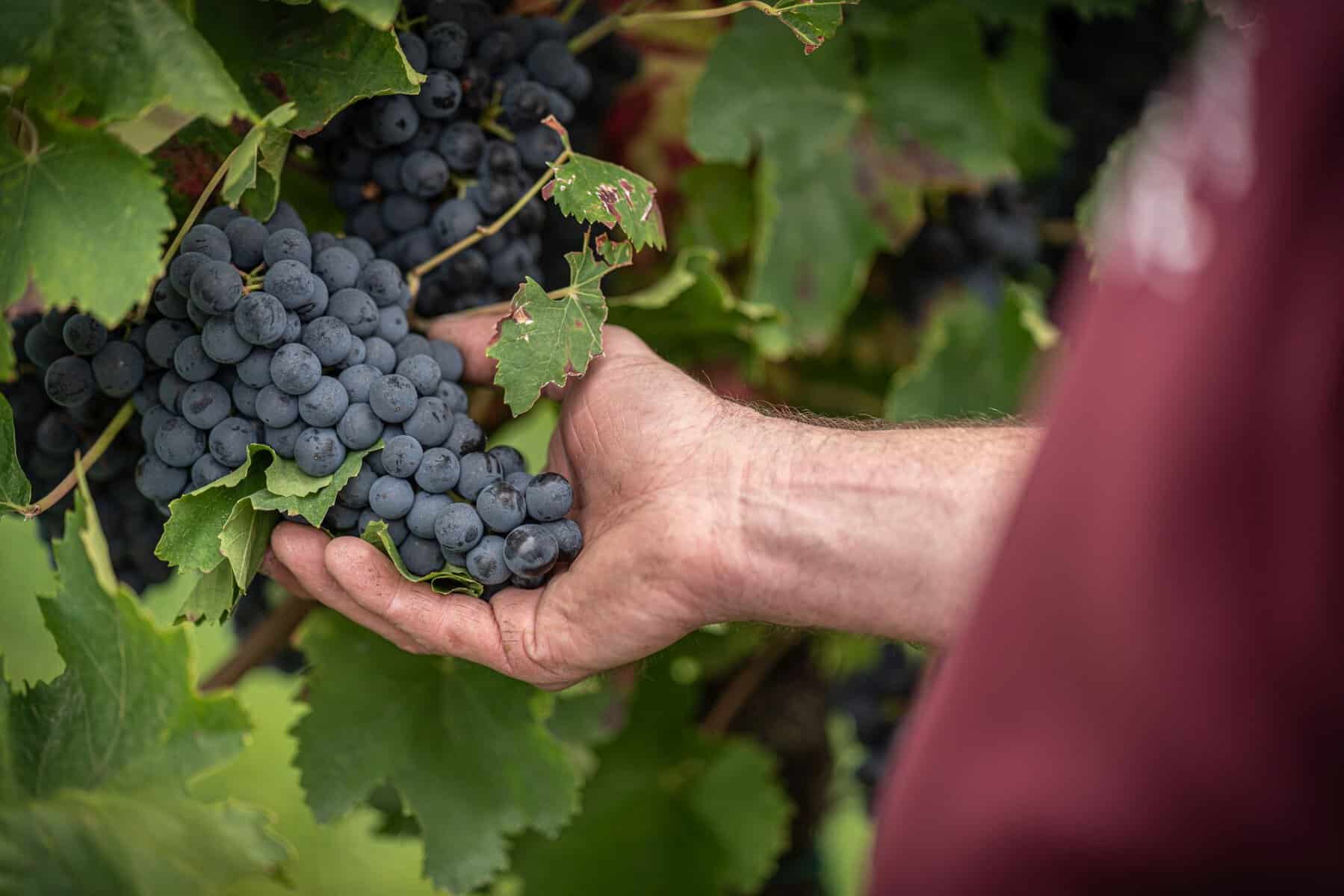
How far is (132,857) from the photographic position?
66cm

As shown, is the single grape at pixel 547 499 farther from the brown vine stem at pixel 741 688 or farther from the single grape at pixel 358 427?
the brown vine stem at pixel 741 688

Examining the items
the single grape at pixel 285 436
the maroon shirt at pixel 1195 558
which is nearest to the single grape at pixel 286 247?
the single grape at pixel 285 436

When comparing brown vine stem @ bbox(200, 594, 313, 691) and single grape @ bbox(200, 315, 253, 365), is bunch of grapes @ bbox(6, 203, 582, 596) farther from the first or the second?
brown vine stem @ bbox(200, 594, 313, 691)

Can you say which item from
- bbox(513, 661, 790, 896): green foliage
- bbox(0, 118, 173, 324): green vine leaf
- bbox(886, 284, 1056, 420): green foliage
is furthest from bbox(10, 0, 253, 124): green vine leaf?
bbox(513, 661, 790, 896): green foliage

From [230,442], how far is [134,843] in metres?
0.26

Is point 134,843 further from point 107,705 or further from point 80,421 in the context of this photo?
point 80,421

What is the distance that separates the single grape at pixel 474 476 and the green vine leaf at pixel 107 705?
0.60 ft

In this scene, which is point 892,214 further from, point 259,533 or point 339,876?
point 339,876

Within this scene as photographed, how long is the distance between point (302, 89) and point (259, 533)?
28 cm

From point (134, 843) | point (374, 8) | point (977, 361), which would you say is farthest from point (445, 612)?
point (977, 361)

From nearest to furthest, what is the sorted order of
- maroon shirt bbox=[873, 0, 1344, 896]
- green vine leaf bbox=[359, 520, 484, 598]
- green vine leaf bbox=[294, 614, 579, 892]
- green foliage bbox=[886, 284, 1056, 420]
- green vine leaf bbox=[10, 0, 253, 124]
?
maroon shirt bbox=[873, 0, 1344, 896], green vine leaf bbox=[10, 0, 253, 124], green vine leaf bbox=[359, 520, 484, 598], green vine leaf bbox=[294, 614, 579, 892], green foliage bbox=[886, 284, 1056, 420]

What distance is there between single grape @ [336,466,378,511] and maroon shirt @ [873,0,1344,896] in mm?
430

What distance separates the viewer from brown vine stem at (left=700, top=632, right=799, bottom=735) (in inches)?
54.8

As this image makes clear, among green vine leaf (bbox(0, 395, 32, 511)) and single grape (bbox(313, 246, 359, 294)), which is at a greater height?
single grape (bbox(313, 246, 359, 294))
